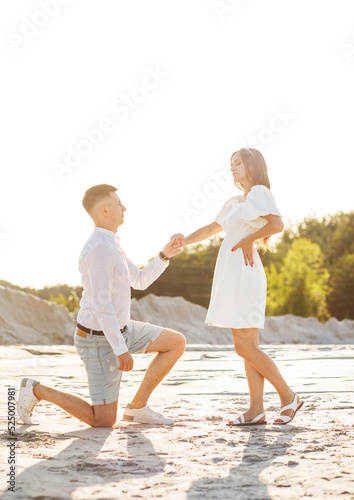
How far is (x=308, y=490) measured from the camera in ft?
7.77

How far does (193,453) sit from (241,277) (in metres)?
1.31

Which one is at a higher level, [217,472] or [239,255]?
[239,255]

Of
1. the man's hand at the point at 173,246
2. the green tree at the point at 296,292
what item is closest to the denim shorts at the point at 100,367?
the man's hand at the point at 173,246

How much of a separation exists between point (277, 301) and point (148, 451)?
2153 centimetres

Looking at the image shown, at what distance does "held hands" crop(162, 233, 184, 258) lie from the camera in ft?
14.8

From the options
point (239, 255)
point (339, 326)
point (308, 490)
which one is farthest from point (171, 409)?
point (339, 326)

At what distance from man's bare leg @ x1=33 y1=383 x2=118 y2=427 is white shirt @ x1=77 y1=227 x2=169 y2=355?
43 centimetres

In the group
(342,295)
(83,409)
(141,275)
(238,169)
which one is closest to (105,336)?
(83,409)

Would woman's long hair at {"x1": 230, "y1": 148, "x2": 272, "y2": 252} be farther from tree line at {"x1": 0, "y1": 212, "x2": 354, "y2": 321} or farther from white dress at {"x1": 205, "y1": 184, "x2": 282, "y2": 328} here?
tree line at {"x1": 0, "y1": 212, "x2": 354, "y2": 321}

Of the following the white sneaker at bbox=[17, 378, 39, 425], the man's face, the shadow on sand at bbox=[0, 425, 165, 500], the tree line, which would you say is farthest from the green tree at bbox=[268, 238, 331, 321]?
the shadow on sand at bbox=[0, 425, 165, 500]

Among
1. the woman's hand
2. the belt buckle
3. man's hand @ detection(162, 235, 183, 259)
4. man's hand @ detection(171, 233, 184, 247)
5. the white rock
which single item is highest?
man's hand @ detection(171, 233, 184, 247)

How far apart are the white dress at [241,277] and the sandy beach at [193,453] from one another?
0.68 meters

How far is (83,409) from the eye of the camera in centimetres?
382

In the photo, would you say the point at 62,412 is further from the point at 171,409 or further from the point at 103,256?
the point at 103,256
